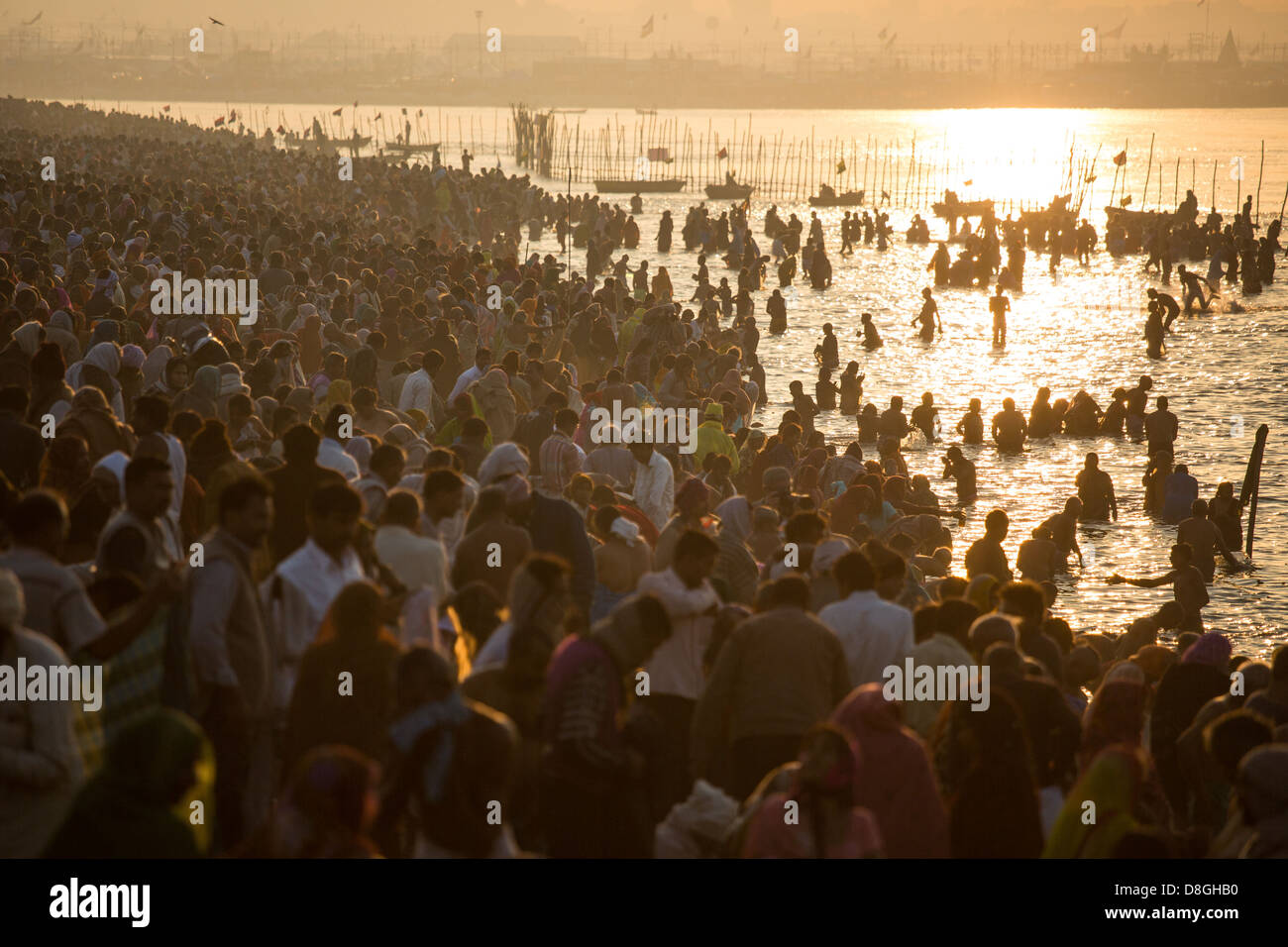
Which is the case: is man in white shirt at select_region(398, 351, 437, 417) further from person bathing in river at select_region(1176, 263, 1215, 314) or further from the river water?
person bathing in river at select_region(1176, 263, 1215, 314)

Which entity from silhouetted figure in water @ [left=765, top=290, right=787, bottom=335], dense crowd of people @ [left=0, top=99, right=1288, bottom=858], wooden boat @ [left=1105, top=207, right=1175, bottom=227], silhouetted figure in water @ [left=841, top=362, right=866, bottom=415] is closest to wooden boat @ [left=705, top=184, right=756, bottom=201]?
wooden boat @ [left=1105, top=207, right=1175, bottom=227]

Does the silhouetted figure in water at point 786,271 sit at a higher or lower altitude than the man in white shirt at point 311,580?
lower

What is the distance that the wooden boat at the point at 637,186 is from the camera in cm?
6794

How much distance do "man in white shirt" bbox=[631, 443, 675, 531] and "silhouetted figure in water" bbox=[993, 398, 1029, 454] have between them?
12.8 m

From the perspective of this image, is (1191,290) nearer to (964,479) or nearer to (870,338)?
(870,338)

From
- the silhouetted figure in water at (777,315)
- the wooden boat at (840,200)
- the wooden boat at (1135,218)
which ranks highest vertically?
the wooden boat at (840,200)

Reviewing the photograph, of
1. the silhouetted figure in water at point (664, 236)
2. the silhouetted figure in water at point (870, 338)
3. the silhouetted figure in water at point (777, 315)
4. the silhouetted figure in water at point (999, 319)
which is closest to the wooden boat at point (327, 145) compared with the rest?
the silhouetted figure in water at point (664, 236)

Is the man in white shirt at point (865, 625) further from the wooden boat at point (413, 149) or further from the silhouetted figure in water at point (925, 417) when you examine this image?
the wooden boat at point (413, 149)

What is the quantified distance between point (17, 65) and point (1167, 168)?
14718 centimetres

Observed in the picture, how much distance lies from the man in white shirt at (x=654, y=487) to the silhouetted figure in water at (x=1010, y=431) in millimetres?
12839

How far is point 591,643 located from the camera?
492cm

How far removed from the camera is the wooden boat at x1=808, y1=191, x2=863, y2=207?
6544 cm

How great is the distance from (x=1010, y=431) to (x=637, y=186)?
4921cm
